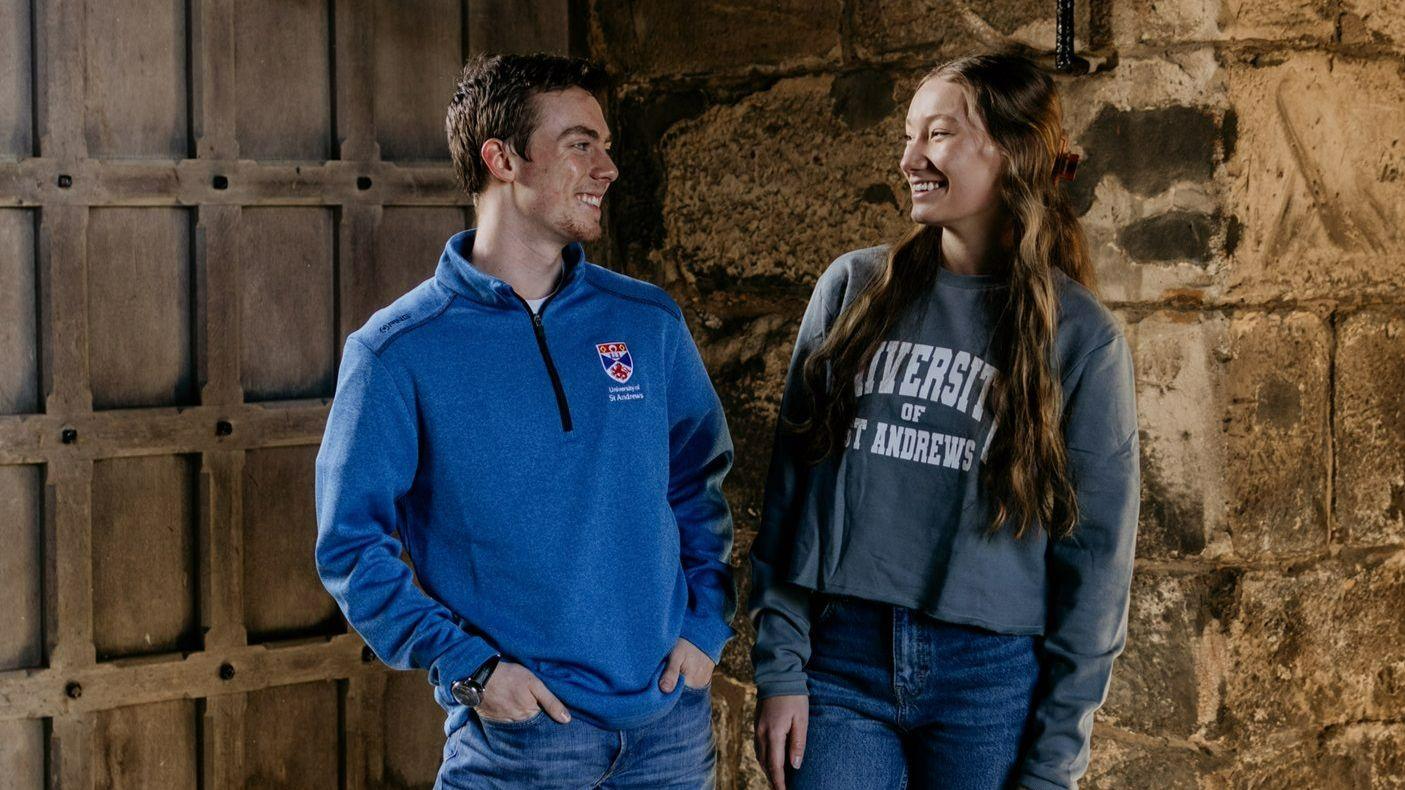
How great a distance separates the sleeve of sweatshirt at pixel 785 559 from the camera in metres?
1.67

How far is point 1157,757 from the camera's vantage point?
2154mm

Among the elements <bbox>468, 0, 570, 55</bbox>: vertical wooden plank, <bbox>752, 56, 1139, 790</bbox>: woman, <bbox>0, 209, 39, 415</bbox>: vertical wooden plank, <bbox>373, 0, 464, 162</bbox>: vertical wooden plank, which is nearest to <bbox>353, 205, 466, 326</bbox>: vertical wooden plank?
<bbox>373, 0, 464, 162</bbox>: vertical wooden plank

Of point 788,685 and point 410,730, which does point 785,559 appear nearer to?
point 788,685

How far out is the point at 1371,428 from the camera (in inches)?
87.7

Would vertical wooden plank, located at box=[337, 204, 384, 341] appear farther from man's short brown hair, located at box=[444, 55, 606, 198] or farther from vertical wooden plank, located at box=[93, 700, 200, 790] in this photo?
man's short brown hair, located at box=[444, 55, 606, 198]

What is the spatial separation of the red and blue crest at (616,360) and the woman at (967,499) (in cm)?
A: 22

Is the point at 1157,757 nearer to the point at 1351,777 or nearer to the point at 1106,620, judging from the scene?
the point at 1351,777

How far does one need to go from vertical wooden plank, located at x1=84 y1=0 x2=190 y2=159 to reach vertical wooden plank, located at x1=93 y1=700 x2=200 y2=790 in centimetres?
95

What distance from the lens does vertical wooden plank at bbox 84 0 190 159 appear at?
2342 mm

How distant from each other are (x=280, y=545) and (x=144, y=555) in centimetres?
23

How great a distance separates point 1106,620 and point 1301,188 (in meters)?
0.91

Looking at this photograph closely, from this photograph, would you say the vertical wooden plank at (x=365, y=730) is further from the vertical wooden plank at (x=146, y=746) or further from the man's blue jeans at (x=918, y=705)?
the man's blue jeans at (x=918, y=705)

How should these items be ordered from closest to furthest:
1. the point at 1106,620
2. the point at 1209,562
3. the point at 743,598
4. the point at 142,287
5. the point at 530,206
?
the point at 1106,620, the point at 530,206, the point at 1209,562, the point at 142,287, the point at 743,598

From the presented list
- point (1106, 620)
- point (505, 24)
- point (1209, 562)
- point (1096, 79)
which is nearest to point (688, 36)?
point (505, 24)
